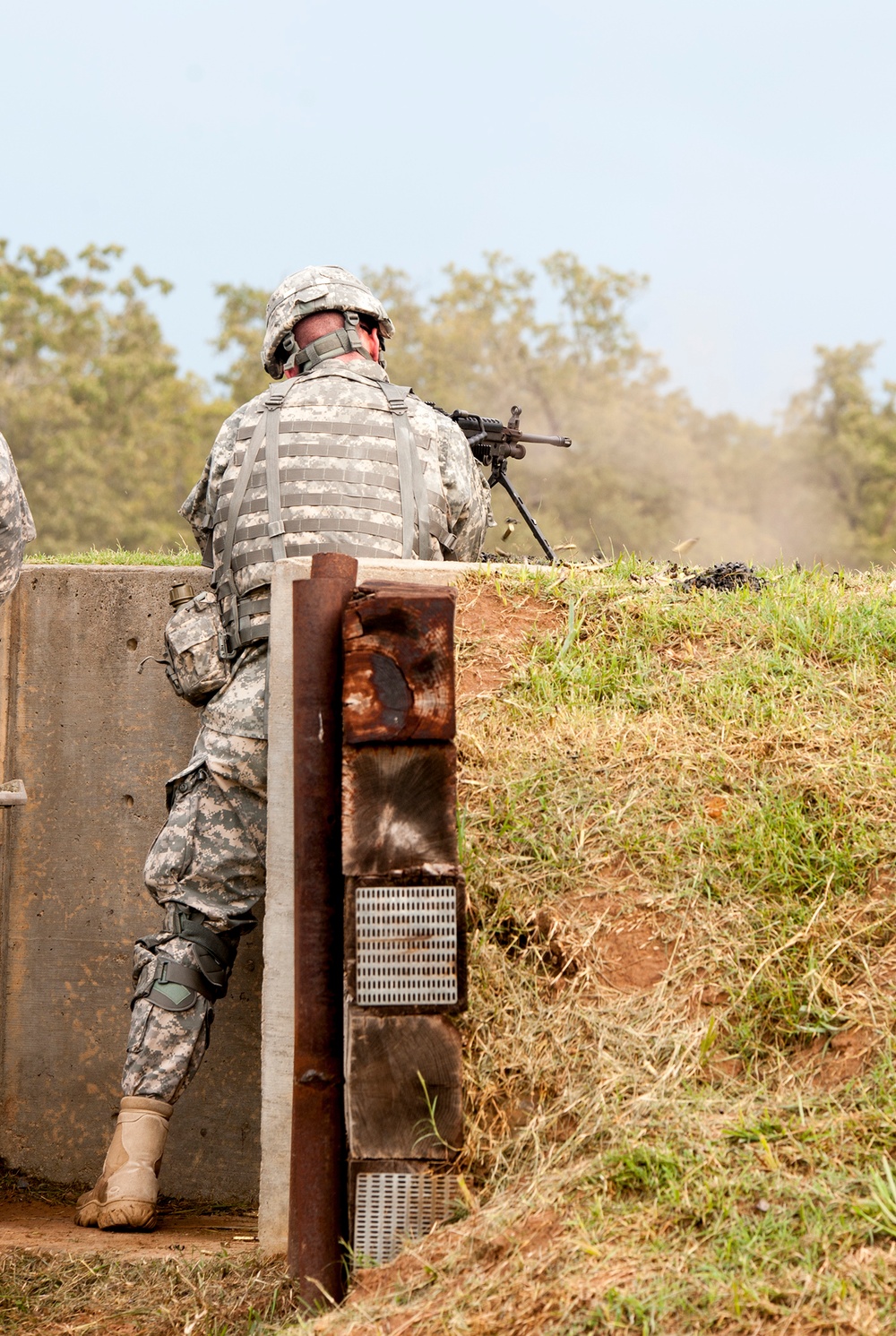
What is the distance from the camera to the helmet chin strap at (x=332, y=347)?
4668mm

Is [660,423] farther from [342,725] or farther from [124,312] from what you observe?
[342,725]

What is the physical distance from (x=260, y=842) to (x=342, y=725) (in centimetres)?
125

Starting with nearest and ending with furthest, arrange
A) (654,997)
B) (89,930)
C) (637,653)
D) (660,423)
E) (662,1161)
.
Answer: (662,1161) < (654,997) < (637,653) < (89,930) < (660,423)

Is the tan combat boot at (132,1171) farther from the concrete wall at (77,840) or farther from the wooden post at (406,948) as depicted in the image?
the wooden post at (406,948)

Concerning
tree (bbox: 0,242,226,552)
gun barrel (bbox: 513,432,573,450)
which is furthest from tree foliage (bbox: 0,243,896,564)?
gun barrel (bbox: 513,432,573,450)

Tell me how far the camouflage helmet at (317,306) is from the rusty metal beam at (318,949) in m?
1.72

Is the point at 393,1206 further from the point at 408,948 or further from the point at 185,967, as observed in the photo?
the point at 185,967

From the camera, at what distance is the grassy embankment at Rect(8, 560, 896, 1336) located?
2512 mm

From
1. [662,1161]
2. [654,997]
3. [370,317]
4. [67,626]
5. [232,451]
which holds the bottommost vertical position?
[662,1161]

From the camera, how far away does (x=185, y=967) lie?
160 inches

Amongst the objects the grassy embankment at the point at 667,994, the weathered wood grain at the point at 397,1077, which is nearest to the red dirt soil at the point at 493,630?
the grassy embankment at the point at 667,994

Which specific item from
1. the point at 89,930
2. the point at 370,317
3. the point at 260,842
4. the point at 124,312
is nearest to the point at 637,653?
the point at 260,842

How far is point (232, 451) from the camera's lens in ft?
14.4

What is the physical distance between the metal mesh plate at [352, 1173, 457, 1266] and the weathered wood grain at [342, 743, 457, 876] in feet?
2.23
